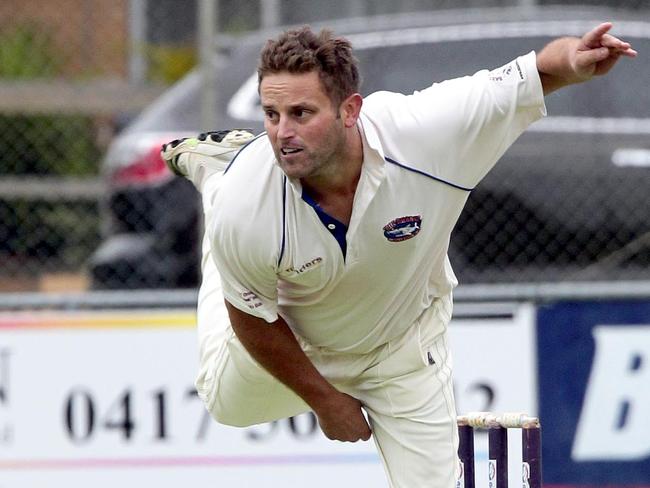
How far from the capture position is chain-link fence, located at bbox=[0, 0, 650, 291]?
7172 millimetres

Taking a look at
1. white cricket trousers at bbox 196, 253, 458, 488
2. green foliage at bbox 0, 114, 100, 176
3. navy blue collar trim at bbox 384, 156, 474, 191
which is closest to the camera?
navy blue collar trim at bbox 384, 156, 474, 191

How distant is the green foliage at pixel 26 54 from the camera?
29.2 ft

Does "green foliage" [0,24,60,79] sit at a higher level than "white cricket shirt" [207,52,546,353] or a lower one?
lower

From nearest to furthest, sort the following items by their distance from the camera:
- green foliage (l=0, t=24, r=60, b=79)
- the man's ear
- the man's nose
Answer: the man's nose
the man's ear
green foliage (l=0, t=24, r=60, b=79)

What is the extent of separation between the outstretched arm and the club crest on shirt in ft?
1.85

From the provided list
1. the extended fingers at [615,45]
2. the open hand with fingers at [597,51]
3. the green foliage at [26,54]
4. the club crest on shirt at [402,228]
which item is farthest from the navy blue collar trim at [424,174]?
the green foliage at [26,54]

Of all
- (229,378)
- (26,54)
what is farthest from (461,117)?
(26,54)

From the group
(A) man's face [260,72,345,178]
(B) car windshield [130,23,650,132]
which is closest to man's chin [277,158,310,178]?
(A) man's face [260,72,345,178]

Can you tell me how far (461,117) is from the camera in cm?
423

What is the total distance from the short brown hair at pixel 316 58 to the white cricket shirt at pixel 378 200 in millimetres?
222

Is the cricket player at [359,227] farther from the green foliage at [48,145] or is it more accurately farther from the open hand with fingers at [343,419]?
the green foliage at [48,145]

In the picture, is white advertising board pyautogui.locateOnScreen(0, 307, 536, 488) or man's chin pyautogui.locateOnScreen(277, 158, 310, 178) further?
white advertising board pyautogui.locateOnScreen(0, 307, 536, 488)

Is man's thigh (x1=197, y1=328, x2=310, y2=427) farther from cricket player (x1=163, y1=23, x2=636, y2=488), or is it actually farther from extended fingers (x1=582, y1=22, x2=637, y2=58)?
extended fingers (x1=582, y1=22, x2=637, y2=58)

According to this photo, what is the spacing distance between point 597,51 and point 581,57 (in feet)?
0.16
